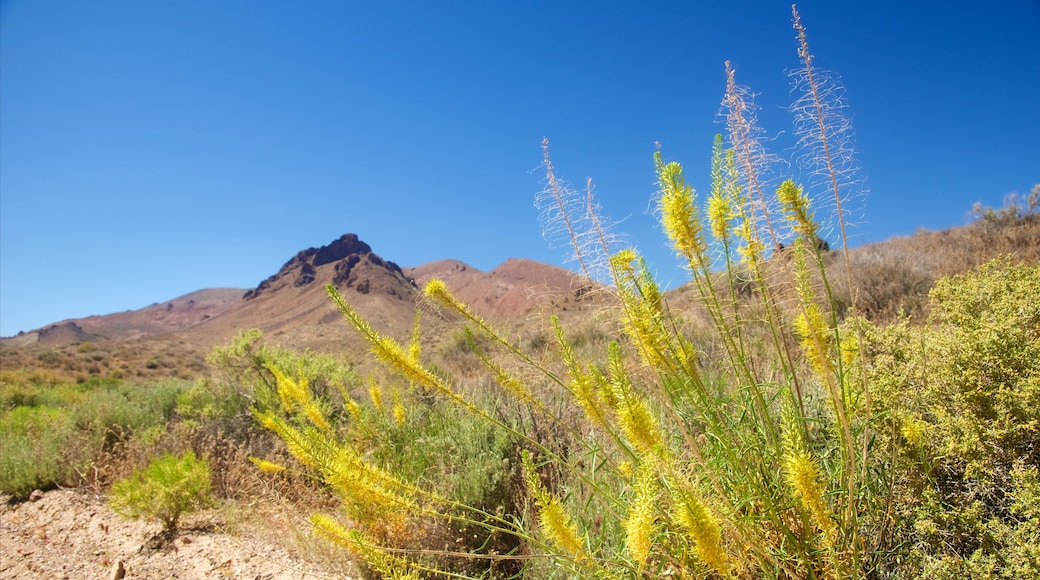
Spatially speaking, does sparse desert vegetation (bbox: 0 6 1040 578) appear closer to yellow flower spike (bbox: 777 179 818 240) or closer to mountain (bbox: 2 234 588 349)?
yellow flower spike (bbox: 777 179 818 240)

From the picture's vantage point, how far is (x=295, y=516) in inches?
152

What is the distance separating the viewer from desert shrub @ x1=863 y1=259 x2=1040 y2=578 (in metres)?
1.52

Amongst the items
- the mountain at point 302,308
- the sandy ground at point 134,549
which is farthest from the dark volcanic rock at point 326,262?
the sandy ground at point 134,549

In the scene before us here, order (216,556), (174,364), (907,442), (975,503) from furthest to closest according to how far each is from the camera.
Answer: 1. (174,364)
2. (216,556)
3. (907,442)
4. (975,503)

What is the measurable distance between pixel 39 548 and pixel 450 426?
3.07 metres

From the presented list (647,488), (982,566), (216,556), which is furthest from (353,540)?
(216,556)

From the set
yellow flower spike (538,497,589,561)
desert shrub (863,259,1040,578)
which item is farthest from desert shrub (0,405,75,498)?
desert shrub (863,259,1040,578)

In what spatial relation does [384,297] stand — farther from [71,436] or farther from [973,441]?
[973,441]

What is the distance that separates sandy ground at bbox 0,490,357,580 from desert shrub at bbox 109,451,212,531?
10 centimetres

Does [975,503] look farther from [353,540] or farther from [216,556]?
[216,556]

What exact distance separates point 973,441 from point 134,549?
4898mm

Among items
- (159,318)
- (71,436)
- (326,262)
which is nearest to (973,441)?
(71,436)

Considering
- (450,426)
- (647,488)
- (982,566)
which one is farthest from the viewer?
(450,426)

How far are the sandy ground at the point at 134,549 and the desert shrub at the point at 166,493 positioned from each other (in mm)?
103
